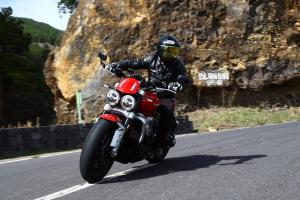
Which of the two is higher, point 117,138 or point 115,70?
point 115,70

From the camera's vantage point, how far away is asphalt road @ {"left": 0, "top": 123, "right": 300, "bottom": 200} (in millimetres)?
5164

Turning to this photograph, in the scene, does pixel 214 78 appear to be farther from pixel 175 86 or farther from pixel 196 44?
pixel 175 86

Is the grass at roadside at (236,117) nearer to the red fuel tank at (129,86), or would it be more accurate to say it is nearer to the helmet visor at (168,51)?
the helmet visor at (168,51)

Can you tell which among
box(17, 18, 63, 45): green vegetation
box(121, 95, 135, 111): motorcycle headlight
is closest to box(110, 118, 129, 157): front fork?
box(121, 95, 135, 111): motorcycle headlight

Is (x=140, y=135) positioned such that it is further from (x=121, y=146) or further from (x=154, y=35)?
(x=154, y=35)

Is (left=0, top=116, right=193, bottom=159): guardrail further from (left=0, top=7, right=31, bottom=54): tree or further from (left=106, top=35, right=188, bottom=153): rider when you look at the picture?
(left=0, top=7, right=31, bottom=54): tree

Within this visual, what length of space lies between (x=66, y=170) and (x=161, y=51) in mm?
2099

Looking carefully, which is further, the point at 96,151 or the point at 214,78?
the point at 214,78

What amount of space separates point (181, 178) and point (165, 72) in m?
1.76

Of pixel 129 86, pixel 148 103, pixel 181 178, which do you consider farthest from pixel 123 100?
pixel 181 178

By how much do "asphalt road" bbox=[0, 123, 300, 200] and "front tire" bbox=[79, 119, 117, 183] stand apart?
0.14 metres

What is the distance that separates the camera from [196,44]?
24.6 m

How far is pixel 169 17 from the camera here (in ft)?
81.3

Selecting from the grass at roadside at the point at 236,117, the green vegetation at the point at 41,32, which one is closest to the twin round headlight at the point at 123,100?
the grass at roadside at the point at 236,117
